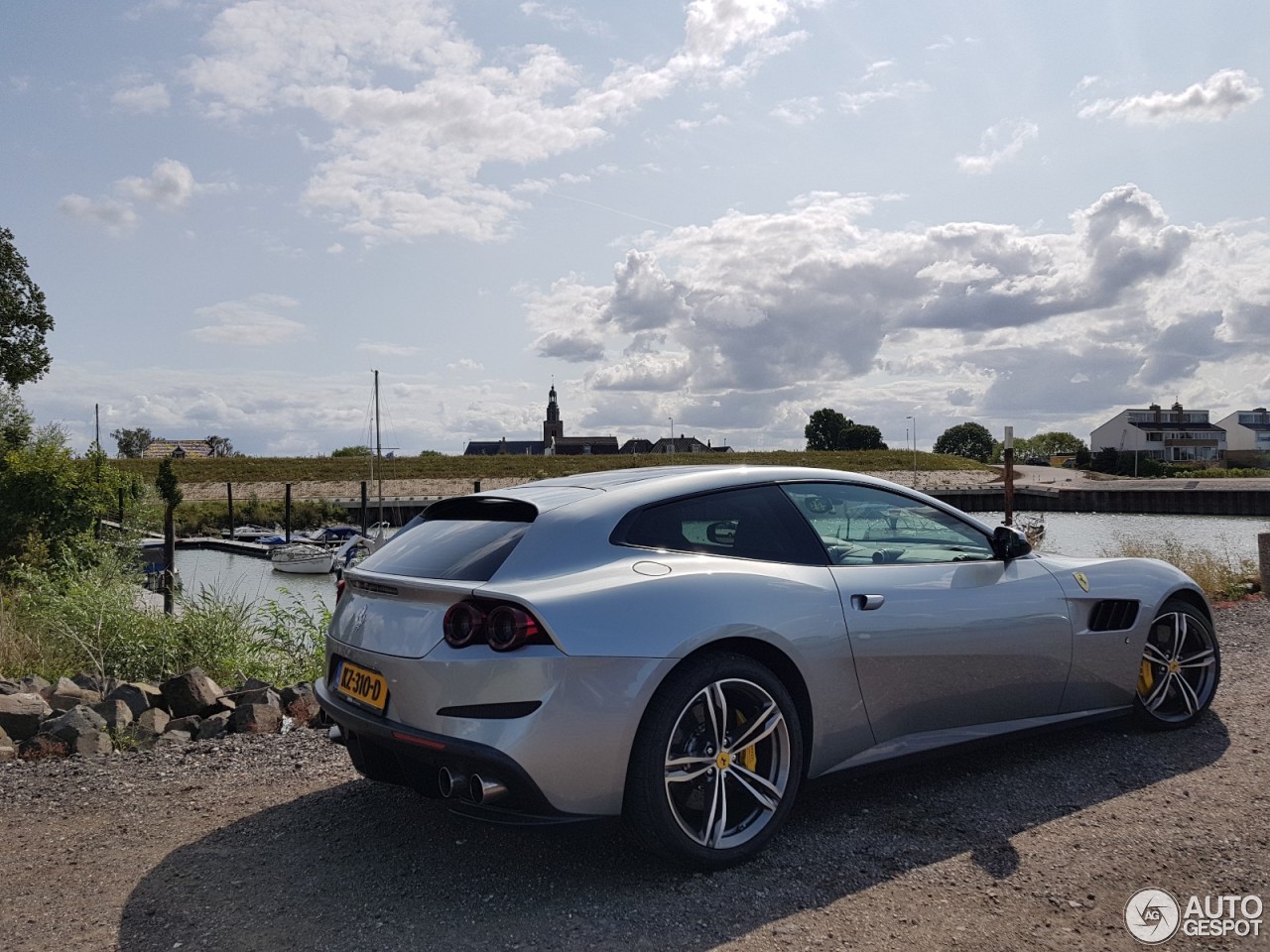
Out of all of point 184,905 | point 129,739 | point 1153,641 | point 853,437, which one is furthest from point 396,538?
point 853,437

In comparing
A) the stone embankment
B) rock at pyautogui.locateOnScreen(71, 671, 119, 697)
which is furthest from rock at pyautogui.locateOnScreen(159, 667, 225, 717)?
rock at pyautogui.locateOnScreen(71, 671, 119, 697)

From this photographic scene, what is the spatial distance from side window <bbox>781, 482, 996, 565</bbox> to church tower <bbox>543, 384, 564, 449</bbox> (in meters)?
149

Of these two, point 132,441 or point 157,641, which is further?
point 132,441

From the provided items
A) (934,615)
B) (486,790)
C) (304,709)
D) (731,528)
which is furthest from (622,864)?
(304,709)

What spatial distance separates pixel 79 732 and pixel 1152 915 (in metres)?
5.24

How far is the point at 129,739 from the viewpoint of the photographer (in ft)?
18.8

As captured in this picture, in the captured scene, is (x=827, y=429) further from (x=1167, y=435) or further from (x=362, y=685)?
(x=362, y=685)

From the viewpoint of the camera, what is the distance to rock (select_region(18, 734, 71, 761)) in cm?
544

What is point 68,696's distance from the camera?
639 centimetres

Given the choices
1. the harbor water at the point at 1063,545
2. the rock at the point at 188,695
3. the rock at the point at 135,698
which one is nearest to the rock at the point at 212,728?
the rock at the point at 188,695

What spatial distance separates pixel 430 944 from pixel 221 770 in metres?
2.53

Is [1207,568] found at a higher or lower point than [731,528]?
lower

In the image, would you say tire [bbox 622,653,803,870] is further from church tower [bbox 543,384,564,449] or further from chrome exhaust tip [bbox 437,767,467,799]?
church tower [bbox 543,384,564,449]

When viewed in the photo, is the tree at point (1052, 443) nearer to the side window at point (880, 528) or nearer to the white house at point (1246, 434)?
the white house at point (1246, 434)
